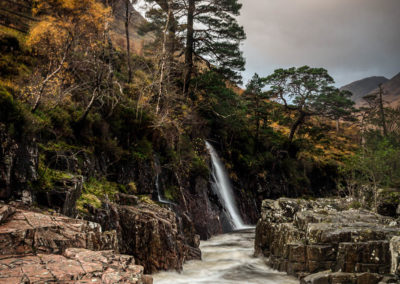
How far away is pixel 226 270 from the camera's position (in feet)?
35.8

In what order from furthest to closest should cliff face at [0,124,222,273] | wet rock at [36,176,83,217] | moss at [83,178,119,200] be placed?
moss at [83,178,119,200] < wet rock at [36,176,83,217] < cliff face at [0,124,222,273]

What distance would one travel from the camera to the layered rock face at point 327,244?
7102mm

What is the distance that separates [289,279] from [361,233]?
2.76 m

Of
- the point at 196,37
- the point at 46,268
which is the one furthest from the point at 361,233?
the point at 196,37

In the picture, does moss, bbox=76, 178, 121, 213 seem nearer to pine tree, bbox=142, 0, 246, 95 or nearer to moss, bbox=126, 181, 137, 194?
moss, bbox=126, 181, 137, 194

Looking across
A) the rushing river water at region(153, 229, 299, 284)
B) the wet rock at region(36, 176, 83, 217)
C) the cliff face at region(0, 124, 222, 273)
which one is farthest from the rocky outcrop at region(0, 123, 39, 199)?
the rushing river water at region(153, 229, 299, 284)

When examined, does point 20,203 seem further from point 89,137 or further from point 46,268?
point 89,137

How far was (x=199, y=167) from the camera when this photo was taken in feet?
60.4

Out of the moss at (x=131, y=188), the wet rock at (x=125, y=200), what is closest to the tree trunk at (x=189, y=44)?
the moss at (x=131, y=188)

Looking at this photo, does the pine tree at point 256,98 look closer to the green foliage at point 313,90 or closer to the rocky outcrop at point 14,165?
the green foliage at point 313,90

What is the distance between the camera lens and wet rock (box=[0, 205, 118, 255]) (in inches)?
172

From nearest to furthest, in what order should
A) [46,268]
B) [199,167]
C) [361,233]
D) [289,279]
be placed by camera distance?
[46,268] < [361,233] < [289,279] < [199,167]

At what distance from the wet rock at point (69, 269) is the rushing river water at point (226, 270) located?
4258 millimetres

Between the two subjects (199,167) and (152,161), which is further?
(199,167)
